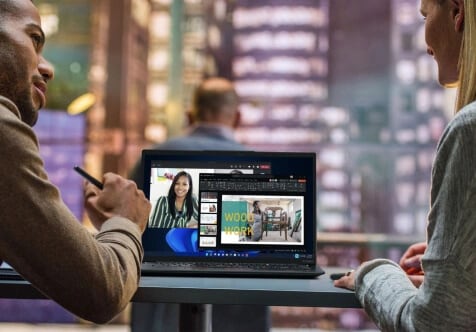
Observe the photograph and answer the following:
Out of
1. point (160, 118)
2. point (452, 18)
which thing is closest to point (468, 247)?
point (452, 18)

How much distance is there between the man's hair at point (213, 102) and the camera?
2885 millimetres

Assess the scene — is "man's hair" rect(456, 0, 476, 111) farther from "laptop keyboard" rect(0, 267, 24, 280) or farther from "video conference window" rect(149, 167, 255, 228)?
"laptop keyboard" rect(0, 267, 24, 280)

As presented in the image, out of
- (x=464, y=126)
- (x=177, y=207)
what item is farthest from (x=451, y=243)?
(x=177, y=207)

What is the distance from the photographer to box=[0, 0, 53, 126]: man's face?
1.07m

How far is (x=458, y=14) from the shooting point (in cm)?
103

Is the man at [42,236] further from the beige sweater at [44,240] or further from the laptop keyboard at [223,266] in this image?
the laptop keyboard at [223,266]

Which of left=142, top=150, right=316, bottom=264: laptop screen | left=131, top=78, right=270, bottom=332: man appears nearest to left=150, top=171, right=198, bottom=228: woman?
left=142, top=150, right=316, bottom=264: laptop screen

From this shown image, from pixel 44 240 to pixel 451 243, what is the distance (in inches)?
23.0

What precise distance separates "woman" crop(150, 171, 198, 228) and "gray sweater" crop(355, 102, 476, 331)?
26.4 inches

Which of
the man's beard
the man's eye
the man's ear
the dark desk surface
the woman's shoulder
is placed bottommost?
the dark desk surface

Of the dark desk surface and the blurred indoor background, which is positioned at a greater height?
the blurred indoor background

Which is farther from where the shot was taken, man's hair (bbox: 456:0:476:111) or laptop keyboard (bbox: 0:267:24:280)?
laptop keyboard (bbox: 0:267:24:280)

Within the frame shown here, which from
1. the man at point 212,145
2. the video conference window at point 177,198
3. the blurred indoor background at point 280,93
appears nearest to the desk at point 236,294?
the video conference window at point 177,198

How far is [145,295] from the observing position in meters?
1.11
